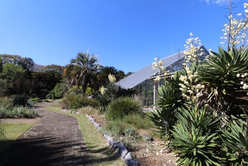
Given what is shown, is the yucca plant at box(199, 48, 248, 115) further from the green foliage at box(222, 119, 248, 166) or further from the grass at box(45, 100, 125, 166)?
the grass at box(45, 100, 125, 166)

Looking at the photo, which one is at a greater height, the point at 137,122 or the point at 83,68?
the point at 83,68

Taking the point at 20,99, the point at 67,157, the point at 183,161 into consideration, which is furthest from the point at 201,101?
the point at 20,99

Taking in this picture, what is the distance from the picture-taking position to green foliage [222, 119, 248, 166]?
193 cm

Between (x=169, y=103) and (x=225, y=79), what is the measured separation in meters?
1.14

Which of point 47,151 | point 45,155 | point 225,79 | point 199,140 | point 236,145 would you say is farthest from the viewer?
point 47,151

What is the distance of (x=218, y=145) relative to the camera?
2.25 meters

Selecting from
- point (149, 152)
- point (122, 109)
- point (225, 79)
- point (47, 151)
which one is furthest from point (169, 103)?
point (122, 109)

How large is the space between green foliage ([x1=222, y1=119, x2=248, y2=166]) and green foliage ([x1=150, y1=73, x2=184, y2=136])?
100cm

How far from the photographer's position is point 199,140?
2271mm

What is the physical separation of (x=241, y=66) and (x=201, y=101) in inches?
32.6

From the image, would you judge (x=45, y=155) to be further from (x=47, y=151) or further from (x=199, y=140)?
(x=199, y=140)

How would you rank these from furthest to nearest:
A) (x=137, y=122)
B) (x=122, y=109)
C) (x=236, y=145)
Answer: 1. (x=122, y=109)
2. (x=137, y=122)
3. (x=236, y=145)

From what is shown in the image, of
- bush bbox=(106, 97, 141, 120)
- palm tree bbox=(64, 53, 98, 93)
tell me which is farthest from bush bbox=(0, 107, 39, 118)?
palm tree bbox=(64, 53, 98, 93)

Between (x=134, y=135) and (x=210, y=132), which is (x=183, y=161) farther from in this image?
(x=134, y=135)
